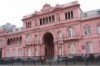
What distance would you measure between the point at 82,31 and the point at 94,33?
3240mm

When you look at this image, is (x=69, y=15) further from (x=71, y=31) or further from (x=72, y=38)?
(x=72, y=38)

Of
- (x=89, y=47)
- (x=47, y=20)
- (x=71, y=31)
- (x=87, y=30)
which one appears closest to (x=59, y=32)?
(x=71, y=31)

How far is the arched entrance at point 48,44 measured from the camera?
5503 centimetres

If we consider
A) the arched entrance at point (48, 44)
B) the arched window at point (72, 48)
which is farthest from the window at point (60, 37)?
the arched entrance at point (48, 44)

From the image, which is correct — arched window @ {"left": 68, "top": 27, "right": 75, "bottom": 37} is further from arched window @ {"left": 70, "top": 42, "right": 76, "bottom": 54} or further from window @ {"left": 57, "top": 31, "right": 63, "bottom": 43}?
window @ {"left": 57, "top": 31, "right": 63, "bottom": 43}

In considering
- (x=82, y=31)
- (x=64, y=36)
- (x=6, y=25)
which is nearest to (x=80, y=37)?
(x=82, y=31)

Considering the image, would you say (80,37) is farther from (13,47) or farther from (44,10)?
(13,47)

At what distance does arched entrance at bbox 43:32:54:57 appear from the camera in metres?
55.0

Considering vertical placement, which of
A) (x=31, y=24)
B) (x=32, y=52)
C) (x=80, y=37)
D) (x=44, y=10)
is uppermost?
(x=44, y=10)

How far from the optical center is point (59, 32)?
51406 millimetres

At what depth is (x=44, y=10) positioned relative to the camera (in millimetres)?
55562

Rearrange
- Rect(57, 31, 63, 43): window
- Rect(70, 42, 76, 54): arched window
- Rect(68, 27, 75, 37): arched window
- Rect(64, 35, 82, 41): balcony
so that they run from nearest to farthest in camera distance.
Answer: Rect(64, 35, 82, 41): balcony < Rect(70, 42, 76, 54): arched window < Rect(68, 27, 75, 37): arched window < Rect(57, 31, 63, 43): window

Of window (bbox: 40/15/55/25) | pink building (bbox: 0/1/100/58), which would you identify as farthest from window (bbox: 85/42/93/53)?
window (bbox: 40/15/55/25)

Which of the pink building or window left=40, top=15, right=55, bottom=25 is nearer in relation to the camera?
the pink building
